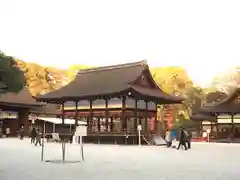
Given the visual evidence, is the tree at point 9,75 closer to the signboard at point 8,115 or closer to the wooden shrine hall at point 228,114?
the wooden shrine hall at point 228,114

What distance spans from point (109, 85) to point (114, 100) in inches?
88.7

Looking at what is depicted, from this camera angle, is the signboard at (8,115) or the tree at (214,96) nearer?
the signboard at (8,115)

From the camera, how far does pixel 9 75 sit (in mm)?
17688

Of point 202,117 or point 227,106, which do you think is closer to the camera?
point 227,106

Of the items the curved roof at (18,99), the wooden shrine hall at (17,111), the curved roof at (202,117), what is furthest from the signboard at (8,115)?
the curved roof at (202,117)

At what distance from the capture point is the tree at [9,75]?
17417mm

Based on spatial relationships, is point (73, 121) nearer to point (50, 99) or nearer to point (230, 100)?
point (50, 99)

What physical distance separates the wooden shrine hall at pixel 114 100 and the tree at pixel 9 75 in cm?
1926

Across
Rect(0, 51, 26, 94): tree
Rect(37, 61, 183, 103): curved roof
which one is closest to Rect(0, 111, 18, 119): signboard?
Rect(37, 61, 183, 103): curved roof

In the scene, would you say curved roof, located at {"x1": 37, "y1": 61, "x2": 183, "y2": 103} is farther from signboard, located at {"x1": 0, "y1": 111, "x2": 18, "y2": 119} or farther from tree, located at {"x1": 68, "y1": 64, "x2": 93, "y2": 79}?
tree, located at {"x1": 68, "y1": 64, "x2": 93, "y2": 79}

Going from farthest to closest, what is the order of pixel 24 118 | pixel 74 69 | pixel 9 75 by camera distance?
1. pixel 74 69
2. pixel 24 118
3. pixel 9 75

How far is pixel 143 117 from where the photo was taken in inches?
1586

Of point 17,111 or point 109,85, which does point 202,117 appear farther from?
point 17,111

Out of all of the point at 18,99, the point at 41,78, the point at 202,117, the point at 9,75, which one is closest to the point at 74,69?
the point at 41,78
